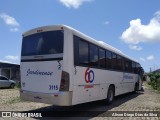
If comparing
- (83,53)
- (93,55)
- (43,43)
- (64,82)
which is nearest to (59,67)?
(64,82)

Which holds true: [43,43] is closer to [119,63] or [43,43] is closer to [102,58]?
[102,58]

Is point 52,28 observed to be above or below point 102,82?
above

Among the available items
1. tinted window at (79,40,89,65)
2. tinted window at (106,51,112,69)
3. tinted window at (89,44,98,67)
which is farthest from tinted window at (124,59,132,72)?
tinted window at (79,40,89,65)

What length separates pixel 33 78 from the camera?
10320 millimetres

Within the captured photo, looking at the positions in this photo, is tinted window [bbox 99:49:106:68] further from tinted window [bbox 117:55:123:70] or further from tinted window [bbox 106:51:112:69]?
tinted window [bbox 117:55:123:70]

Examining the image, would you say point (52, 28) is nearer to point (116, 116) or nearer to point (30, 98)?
point (30, 98)

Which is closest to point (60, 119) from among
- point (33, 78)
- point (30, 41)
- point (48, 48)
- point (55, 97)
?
point (55, 97)

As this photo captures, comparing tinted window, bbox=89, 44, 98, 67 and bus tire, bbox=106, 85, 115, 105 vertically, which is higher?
tinted window, bbox=89, 44, 98, 67

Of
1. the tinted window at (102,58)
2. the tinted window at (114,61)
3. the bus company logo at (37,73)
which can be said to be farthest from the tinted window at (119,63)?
the bus company logo at (37,73)

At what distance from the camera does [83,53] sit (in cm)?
A: 1066

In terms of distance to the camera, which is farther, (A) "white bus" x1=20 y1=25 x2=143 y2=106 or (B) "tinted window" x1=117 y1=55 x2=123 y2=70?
(B) "tinted window" x1=117 y1=55 x2=123 y2=70

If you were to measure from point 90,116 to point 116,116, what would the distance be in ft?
3.72

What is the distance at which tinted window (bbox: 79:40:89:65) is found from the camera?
1040 centimetres

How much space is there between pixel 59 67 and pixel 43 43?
135cm
